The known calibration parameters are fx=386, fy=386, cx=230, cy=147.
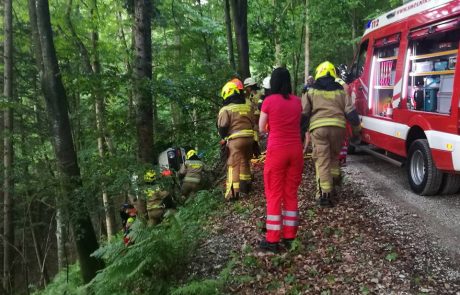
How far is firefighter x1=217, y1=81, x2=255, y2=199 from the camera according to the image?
7.00 m

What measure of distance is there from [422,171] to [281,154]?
3180 mm

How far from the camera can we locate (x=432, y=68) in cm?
597

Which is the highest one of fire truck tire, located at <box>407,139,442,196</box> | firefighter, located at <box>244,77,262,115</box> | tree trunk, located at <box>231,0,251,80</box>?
tree trunk, located at <box>231,0,251,80</box>

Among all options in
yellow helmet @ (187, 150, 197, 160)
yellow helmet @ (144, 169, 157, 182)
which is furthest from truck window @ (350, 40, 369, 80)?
yellow helmet @ (144, 169, 157, 182)

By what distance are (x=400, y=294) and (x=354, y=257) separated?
2.68 feet

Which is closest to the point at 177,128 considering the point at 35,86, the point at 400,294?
the point at 400,294

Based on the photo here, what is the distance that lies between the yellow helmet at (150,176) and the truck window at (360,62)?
5.28 m

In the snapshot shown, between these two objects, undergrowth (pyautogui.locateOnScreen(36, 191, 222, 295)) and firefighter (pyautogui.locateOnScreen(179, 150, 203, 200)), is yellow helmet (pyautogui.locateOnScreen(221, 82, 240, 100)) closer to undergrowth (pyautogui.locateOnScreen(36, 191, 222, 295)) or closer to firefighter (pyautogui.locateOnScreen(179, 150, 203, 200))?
undergrowth (pyautogui.locateOnScreen(36, 191, 222, 295))

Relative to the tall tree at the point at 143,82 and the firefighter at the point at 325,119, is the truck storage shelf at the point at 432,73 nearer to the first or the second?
the firefighter at the point at 325,119

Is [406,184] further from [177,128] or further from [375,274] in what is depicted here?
[177,128]

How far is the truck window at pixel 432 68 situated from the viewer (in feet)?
18.1

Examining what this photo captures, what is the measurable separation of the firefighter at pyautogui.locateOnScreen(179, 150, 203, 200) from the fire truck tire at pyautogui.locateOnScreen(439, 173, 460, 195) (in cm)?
554

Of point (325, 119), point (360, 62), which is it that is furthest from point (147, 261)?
point (360, 62)

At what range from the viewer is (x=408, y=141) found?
22.0 ft
